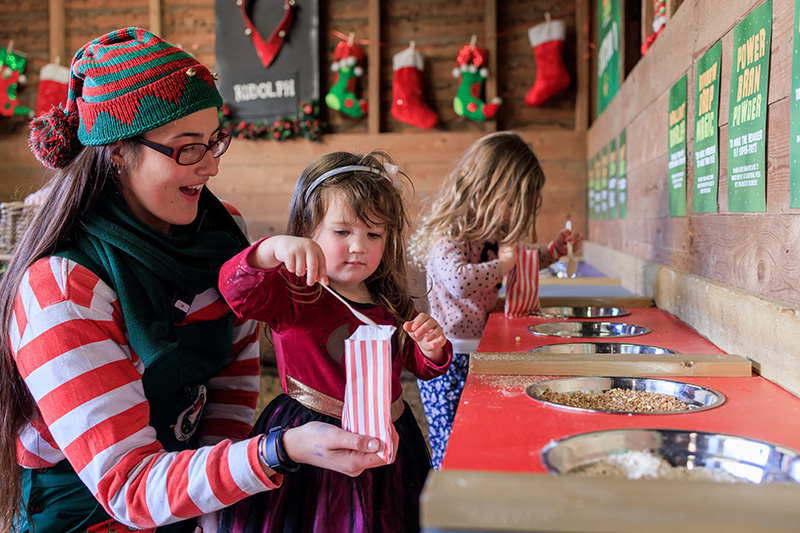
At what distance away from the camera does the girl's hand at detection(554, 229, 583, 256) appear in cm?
267

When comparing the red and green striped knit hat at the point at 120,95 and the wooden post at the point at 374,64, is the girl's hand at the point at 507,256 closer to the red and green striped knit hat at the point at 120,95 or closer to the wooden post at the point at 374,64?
the red and green striped knit hat at the point at 120,95

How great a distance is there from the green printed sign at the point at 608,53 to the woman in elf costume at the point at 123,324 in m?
2.82

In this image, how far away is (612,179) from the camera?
3768mm

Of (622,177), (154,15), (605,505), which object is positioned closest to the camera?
(605,505)

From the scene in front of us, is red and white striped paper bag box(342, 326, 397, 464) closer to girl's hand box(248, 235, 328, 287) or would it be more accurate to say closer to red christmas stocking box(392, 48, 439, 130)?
girl's hand box(248, 235, 328, 287)

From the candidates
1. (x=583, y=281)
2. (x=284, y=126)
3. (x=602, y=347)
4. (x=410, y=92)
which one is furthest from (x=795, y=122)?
(x=284, y=126)

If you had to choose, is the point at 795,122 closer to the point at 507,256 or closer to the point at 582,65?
the point at 507,256

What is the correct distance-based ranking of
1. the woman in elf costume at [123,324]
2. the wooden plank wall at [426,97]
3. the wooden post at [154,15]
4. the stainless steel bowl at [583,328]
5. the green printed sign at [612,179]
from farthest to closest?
the wooden post at [154,15], the wooden plank wall at [426,97], the green printed sign at [612,179], the stainless steel bowl at [583,328], the woman in elf costume at [123,324]

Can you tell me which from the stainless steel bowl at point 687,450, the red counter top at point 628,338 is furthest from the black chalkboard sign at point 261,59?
the stainless steel bowl at point 687,450

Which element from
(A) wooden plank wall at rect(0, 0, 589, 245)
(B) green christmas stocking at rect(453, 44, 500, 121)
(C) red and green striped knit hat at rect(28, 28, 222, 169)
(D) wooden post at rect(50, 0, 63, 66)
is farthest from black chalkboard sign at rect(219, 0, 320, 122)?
(C) red and green striped knit hat at rect(28, 28, 222, 169)

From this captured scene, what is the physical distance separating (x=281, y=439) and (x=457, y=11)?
16.6ft

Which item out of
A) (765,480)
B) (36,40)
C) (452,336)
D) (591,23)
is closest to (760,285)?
(765,480)

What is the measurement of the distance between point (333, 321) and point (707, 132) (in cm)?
108

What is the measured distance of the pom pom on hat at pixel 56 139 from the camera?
52.1 inches
